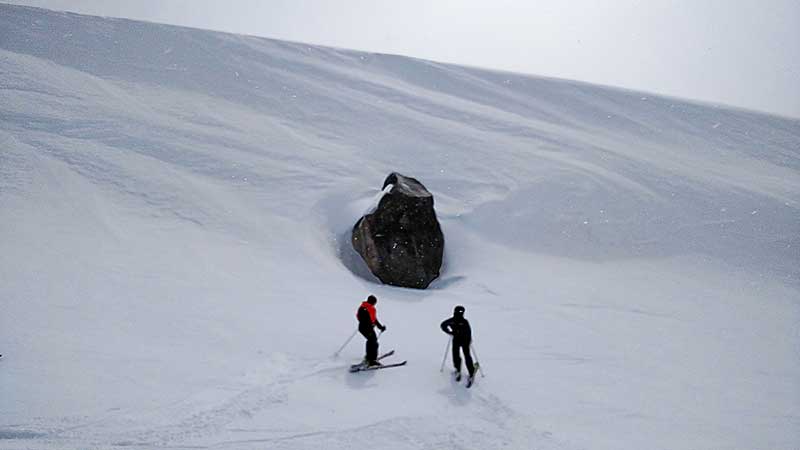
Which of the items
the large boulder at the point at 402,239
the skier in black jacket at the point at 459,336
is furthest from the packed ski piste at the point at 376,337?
the large boulder at the point at 402,239

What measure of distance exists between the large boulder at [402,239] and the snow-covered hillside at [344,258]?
1.83 feet

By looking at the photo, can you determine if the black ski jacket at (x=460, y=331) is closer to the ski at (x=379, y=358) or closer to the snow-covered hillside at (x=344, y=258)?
the snow-covered hillside at (x=344, y=258)

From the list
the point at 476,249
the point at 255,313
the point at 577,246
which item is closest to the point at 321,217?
the point at 476,249

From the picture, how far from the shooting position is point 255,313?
37.1 feet

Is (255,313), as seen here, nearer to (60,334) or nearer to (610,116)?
(60,334)

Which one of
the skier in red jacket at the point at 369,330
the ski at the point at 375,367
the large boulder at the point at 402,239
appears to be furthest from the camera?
the large boulder at the point at 402,239

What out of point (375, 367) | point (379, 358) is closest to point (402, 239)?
point (379, 358)

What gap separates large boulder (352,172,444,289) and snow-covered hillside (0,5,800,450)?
21.9 inches

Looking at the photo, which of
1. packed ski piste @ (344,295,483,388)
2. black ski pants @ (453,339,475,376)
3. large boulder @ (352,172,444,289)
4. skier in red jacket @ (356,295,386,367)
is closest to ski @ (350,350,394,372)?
packed ski piste @ (344,295,483,388)

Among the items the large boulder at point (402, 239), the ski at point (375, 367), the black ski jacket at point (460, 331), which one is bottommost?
the ski at point (375, 367)

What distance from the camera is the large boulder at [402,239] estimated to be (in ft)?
48.9

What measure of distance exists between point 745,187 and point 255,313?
79.1 ft

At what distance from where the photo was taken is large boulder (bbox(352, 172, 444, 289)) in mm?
14906

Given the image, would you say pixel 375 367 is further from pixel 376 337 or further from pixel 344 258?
pixel 344 258
